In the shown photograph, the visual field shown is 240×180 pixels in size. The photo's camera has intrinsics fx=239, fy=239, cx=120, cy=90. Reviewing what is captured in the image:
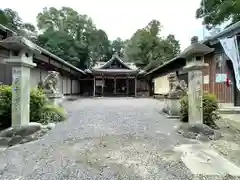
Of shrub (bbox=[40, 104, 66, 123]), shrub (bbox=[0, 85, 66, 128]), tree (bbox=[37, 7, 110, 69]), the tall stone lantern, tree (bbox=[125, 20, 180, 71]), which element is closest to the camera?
the tall stone lantern

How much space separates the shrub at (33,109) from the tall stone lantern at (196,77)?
426cm

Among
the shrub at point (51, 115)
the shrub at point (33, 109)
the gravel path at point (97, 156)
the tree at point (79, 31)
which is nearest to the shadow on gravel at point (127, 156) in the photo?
the gravel path at point (97, 156)

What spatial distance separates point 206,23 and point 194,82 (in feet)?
52.0

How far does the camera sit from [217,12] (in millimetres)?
18016

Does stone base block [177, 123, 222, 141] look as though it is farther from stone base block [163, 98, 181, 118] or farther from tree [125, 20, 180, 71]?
tree [125, 20, 180, 71]

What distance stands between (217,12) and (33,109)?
53.1 feet

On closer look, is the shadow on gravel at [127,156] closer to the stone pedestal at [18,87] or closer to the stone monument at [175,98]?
the stone pedestal at [18,87]

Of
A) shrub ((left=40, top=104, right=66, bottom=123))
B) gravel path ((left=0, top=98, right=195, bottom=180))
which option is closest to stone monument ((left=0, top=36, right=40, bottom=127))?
gravel path ((left=0, top=98, right=195, bottom=180))

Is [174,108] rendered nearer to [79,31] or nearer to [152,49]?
[152,49]

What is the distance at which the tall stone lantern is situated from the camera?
6.04 meters

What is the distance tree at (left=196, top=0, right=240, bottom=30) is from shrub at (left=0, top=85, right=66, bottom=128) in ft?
43.5

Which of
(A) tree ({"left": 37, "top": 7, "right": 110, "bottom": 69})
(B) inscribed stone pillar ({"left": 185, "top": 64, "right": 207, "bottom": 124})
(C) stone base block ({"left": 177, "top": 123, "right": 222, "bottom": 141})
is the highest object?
(A) tree ({"left": 37, "top": 7, "right": 110, "bottom": 69})

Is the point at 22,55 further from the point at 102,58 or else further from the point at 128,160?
the point at 102,58

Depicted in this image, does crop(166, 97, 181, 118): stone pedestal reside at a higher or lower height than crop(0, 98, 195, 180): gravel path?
higher
